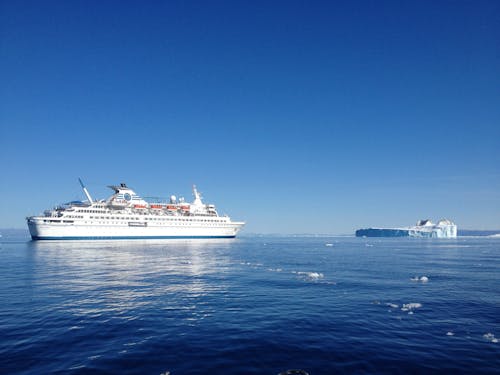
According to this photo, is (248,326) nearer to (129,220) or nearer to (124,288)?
(124,288)

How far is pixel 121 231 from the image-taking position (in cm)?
10988

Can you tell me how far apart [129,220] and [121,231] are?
5.07m

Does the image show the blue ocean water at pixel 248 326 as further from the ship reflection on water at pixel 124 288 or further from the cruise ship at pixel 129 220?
the cruise ship at pixel 129 220

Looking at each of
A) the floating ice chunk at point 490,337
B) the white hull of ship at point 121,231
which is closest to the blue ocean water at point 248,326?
the floating ice chunk at point 490,337

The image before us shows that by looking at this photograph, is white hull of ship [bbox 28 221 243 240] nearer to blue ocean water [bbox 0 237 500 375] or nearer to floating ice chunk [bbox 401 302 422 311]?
blue ocean water [bbox 0 237 500 375]

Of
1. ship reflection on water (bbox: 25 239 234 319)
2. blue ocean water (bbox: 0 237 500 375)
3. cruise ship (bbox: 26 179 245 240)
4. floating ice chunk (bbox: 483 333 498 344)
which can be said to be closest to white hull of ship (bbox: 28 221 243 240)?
cruise ship (bbox: 26 179 245 240)

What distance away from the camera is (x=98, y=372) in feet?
34.6

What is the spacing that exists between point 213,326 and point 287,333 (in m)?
4.17

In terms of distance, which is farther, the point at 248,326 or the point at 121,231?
the point at 121,231

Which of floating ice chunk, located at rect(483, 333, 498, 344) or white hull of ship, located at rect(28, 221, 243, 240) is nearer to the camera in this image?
floating ice chunk, located at rect(483, 333, 498, 344)

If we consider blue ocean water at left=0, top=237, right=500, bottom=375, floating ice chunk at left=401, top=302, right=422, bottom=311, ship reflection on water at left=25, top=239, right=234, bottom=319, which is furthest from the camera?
ship reflection on water at left=25, top=239, right=234, bottom=319

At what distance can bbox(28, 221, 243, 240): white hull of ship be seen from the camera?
318 ft

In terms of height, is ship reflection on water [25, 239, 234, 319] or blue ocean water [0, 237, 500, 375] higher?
blue ocean water [0, 237, 500, 375]

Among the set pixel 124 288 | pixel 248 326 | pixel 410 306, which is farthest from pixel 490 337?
pixel 124 288
